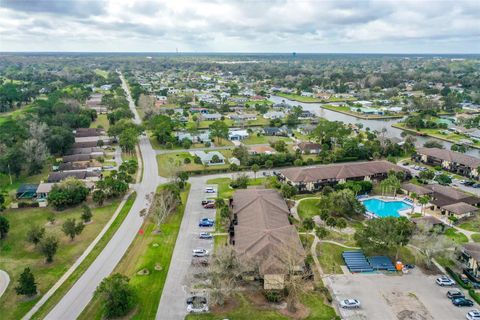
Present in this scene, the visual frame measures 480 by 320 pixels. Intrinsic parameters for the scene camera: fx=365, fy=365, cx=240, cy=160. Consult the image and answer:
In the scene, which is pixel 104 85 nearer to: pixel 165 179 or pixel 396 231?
pixel 165 179

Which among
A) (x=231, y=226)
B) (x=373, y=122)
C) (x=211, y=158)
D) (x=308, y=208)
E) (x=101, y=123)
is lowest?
(x=308, y=208)

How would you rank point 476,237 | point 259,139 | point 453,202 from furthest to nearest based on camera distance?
point 259,139
point 453,202
point 476,237

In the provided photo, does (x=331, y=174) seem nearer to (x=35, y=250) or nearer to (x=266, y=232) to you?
(x=266, y=232)

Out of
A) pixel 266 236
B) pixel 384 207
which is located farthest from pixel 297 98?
pixel 266 236

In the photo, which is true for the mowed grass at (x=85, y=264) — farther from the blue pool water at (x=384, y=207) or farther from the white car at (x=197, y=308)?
the blue pool water at (x=384, y=207)

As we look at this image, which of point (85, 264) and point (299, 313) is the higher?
point (85, 264)

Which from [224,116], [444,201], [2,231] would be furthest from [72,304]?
[224,116]

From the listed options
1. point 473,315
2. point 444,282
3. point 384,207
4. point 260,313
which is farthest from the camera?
point 384,207

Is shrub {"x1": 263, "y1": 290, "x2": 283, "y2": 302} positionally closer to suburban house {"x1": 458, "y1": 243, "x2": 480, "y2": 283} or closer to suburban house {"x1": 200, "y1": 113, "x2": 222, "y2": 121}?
suburban house {"x1": 458, "y1": 243, "x2": 480, "y2": 283}

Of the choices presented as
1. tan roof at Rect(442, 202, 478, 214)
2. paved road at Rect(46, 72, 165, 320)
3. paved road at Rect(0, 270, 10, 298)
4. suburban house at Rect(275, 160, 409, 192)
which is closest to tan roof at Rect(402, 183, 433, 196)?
tan roof at Rect(442, 202, 478, 214)
